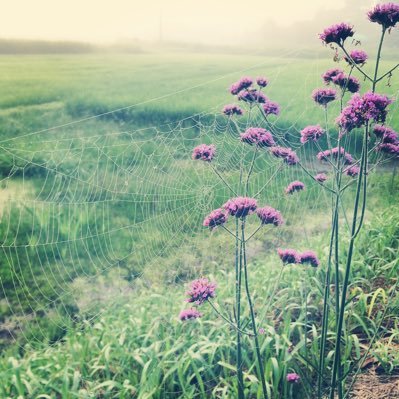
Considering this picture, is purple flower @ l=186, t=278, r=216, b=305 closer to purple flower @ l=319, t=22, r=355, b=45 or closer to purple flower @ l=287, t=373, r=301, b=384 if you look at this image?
purple flower @ l=287, t=373, r=301, b=384

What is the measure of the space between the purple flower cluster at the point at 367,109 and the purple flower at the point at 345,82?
0.22 m

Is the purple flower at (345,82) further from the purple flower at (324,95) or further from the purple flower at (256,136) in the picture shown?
the purple flower at (256,136)

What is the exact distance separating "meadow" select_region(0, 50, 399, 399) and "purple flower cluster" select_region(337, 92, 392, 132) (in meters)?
0.59

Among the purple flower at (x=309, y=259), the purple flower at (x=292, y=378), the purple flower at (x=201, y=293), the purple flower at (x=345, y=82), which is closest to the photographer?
the purple flower at (x=201, y=293)

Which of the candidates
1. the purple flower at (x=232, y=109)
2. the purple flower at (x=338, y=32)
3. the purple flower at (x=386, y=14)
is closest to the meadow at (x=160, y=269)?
the purple flower at (x=232, y=109)

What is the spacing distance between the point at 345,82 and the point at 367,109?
263 mm

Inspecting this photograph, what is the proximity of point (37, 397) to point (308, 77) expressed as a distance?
235 cm

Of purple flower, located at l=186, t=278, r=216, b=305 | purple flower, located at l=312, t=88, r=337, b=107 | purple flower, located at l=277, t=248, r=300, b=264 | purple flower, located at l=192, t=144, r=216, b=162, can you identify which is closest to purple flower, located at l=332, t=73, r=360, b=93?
purple flower, located at l=312, t=88, r=337, b=107

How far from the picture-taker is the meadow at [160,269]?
198cm

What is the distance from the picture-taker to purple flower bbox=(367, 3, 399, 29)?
52.6 inches

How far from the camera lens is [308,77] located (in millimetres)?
3053

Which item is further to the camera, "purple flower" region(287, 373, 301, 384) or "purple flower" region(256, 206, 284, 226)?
"purple flower" region(287, 373, 301, 384)

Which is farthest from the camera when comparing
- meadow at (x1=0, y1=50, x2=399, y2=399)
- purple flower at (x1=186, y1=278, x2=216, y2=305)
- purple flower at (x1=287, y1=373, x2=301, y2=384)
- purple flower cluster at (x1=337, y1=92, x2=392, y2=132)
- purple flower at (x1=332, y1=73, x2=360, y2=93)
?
meadow at (x1=0, y1=50, x2=399, y2=399)

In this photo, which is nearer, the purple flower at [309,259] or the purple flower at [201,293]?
the purple flower at [201,293]
